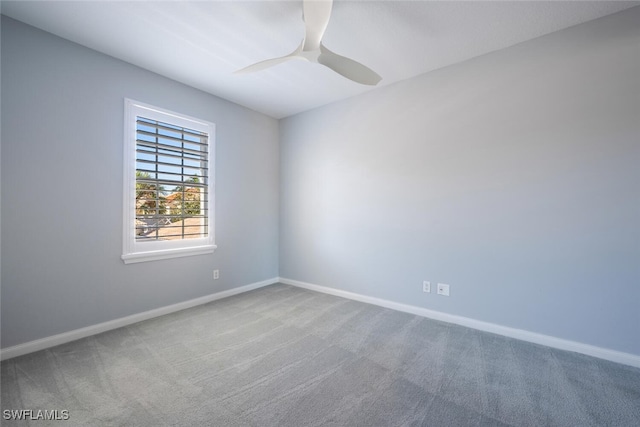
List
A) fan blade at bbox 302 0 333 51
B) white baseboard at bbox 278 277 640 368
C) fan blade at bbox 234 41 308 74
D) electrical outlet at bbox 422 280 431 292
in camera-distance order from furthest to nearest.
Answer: electrical outlet at bbox 422 280 431 292
white baseboard at bbox 278 277 640 368
fan blade at bbox 234 41 308 74
fan blade at bbox 302 0 333 51

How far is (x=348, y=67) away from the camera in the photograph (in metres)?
1.98

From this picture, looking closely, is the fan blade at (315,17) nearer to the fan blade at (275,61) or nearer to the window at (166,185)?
the fan blade at (275,61)

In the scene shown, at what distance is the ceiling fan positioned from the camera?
1.63m

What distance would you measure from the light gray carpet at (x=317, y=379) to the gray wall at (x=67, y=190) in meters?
0.33

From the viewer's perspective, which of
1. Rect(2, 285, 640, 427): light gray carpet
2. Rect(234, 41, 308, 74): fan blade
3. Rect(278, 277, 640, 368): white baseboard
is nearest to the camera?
Rect(2, 285, 640, 427): light gray carpet

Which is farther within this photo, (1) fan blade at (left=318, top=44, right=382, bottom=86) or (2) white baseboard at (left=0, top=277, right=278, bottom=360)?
(2) white baseboard at (left=0, top=277, right=278, bottom=360)

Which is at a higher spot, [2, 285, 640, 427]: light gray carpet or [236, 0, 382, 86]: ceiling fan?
[236, 0, 382, 86]: ceiling fan

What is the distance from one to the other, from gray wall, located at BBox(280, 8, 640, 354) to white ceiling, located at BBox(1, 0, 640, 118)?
0.87ft

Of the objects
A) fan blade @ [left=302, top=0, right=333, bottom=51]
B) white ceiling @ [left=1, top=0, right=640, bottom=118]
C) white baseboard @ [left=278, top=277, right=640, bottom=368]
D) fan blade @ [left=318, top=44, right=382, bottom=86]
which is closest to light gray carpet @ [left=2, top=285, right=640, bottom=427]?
white baseboard @ [left=278, top=277, right=640, bottom=368]

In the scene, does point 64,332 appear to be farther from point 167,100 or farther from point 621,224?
point 621,224

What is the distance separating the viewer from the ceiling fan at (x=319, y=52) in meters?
1.63

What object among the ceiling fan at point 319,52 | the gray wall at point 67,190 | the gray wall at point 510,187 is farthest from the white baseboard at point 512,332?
the ceiling fan at point 319,52

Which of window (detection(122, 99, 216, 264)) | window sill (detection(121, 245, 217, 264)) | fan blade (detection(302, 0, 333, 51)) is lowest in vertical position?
window sill (detection(121, 245, 217, 264))

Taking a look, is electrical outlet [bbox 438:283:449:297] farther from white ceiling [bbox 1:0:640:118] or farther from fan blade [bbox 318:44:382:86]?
white ceiling [bbox 1:0:640:118]
